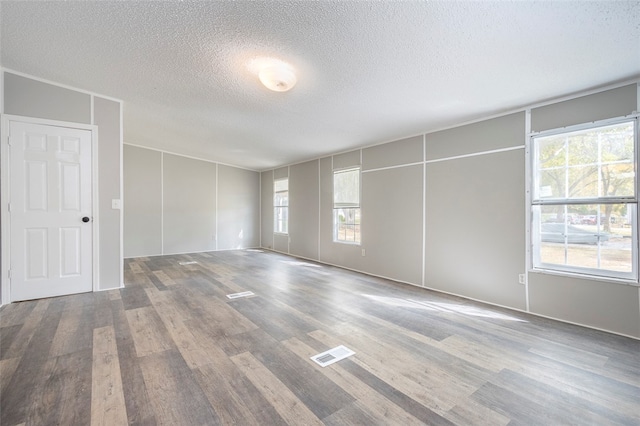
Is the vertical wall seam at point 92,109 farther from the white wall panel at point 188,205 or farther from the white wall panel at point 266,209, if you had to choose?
the white wall panel at point 266,209

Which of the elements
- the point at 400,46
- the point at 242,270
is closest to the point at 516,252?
the point at 400,46

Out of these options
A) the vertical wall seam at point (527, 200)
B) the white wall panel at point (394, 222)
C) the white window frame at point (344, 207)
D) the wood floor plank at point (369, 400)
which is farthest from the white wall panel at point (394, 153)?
the wood floor plank at point (369, 400)

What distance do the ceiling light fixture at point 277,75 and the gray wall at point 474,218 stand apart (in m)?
2.51

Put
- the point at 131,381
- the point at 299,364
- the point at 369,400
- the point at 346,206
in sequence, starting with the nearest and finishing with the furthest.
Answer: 1. the point at 369,400
2. the point at 131,381
3. the point at 299,364
4. the point at 346,206

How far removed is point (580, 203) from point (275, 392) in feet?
11.2

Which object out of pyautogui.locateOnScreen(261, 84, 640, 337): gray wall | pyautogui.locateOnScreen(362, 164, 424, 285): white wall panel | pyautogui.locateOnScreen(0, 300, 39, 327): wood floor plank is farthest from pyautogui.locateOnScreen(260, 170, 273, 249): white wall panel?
pyautogui.locateOnScreen(0, 300, 39, 327): wood floor plank

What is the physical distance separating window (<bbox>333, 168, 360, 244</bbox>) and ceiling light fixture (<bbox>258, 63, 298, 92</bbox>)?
303 cm

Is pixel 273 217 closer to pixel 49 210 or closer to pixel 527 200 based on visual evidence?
pixel 49 210

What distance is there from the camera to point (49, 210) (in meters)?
3.47

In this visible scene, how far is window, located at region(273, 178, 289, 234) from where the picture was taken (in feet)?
25.0

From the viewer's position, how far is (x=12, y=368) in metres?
1.95

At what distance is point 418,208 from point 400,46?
2637mm

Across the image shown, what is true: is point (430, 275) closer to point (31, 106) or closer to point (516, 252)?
point (516, 252)

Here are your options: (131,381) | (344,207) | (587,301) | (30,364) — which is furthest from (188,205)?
(587,301)
